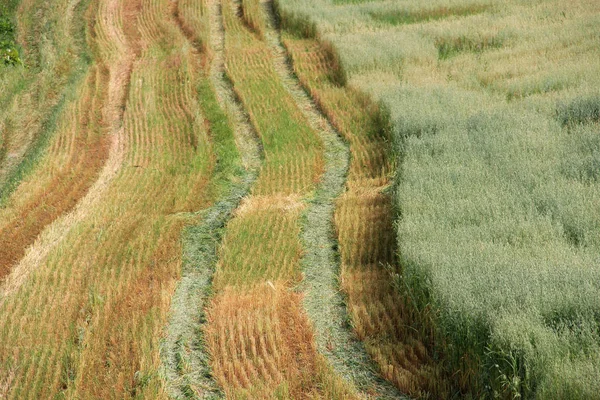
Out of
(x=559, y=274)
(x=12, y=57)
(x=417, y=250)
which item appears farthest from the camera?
(x=12, y=57)

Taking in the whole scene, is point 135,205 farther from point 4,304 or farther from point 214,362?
point 214,362

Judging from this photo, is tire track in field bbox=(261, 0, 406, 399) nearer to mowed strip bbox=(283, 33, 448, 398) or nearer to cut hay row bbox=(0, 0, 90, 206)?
mowed strip bbox=(283, 33, 448, 398)

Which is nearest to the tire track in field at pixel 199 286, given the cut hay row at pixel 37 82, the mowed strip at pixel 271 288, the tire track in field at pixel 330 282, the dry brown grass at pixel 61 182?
the mowed strip at pixel 271 288

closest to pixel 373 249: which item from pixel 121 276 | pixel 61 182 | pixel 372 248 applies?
pixel 372 248

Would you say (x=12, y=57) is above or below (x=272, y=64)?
above

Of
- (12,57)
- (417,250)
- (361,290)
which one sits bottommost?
(361,290)

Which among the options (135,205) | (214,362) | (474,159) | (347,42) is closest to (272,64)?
(347,42)
